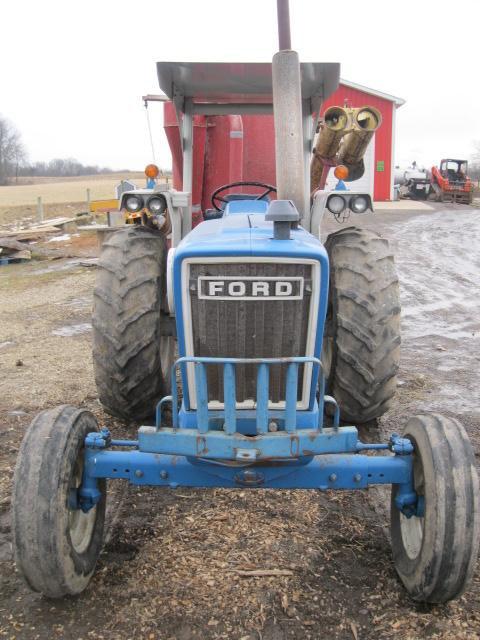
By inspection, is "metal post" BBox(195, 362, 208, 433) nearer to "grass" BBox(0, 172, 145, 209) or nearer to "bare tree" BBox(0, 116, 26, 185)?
"grass" BBox(0, 172, 145, 209)

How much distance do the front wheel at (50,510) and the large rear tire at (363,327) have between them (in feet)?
5.45

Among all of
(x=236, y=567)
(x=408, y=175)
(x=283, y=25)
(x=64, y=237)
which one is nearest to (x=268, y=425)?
(x=236, y=567)

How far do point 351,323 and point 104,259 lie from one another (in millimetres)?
1612

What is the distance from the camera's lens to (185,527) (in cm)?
339

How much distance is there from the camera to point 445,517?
2580 millimetres

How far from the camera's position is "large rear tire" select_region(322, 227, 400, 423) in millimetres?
3689

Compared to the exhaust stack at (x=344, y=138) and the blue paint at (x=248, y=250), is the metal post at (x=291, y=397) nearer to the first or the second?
the blue paint at (x=248, y=250)

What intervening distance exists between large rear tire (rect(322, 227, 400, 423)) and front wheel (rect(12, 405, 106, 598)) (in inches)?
65.4

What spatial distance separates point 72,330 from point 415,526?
5.54 meters

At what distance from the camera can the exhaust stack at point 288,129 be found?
3555 mm

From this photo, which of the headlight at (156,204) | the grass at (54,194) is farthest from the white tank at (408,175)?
the headlight at (156,204)

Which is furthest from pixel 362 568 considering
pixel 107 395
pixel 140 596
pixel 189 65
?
pixel 189 65

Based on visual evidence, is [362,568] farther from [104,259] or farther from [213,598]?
[104,259]

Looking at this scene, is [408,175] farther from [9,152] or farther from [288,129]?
[9,152]
